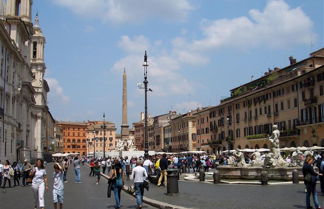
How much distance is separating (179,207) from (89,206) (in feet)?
10.6

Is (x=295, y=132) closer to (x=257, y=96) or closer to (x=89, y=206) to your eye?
(x=257, y=96)

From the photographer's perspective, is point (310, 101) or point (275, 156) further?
point (310, 101)

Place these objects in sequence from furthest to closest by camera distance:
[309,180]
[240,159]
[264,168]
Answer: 1. [240,159]
2. [264,168]
3. [309,180]

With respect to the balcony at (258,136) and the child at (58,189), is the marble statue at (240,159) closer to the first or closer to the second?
Answer: the child at (58,189)

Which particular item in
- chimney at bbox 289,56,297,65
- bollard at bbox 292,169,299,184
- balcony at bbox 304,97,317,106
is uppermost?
chimney at bbox 289,56,297,65

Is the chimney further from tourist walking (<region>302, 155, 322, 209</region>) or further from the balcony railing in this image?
tourist walking (<region>302, 155, 322, 209</region>)

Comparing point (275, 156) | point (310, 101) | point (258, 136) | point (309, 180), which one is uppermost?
point (310, 101)

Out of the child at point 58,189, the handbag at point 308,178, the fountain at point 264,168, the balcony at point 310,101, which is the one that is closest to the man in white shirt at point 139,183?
the child at point 58,189

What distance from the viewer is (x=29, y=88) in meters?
64.4

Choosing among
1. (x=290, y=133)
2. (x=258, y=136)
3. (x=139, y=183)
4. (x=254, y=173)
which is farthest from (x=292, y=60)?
(x=139, y=183)

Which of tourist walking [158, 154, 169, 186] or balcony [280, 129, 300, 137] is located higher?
balcony [280, 129, 300, 137]

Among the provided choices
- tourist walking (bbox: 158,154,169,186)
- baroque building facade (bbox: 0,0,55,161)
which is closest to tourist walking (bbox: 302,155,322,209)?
tourist walking (bbox: 158,154,169,186)

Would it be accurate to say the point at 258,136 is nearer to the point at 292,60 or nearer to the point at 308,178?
the point at 292,60

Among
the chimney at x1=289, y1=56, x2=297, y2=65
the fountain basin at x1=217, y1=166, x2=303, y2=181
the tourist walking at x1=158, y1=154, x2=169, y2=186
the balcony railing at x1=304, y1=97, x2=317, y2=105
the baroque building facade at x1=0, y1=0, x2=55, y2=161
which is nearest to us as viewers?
the tourist walking at x1=158, y1=154, x2=169, y2=186
